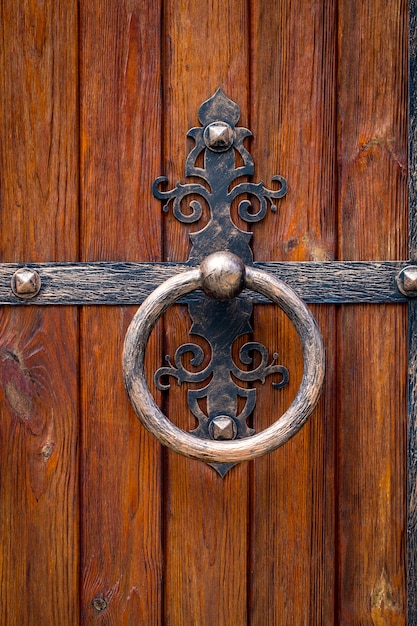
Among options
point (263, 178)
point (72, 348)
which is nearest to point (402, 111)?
point (263, 178)

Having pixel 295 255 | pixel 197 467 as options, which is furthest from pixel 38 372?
pixel 295 255

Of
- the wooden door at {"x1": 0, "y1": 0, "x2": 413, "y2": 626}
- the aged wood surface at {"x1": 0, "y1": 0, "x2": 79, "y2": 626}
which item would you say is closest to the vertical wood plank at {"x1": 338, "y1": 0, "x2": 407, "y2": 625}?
the wooden door at {"x1": 0, "y1": 0, "x2": 413, "y2": 626}

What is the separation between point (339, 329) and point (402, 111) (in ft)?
0.80

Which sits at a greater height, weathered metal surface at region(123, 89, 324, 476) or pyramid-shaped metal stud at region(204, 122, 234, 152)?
pyramid-shaped metal stud at region(204, 122, 234, 152)

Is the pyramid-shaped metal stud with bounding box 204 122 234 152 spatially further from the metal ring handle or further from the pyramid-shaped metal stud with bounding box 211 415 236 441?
the pyramid-shaped metal stud with bounding box 211 415 236 441

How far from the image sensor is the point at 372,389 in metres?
0.58

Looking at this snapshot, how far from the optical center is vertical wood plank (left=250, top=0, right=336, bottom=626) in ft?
1.87

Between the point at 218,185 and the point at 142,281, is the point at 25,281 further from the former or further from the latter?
the point at 218,185

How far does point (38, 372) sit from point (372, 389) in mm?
362

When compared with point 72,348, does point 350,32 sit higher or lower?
higher

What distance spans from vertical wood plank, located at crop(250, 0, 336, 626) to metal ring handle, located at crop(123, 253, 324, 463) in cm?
9

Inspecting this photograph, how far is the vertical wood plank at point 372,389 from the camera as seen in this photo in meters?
0.58

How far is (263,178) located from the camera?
0.57 meters

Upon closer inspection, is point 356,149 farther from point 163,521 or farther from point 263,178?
point 163,521
